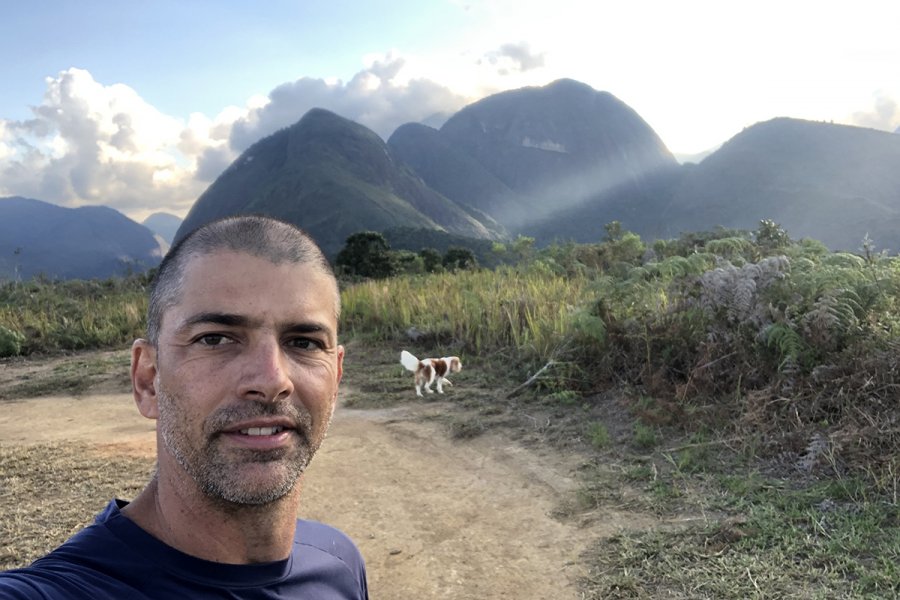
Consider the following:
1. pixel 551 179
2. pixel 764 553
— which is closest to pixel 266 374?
pixel 764 553

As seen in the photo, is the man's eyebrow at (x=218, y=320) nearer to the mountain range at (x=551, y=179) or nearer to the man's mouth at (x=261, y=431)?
the man's mouth at (x=261, y=431)

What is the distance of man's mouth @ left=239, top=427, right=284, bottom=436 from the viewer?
44.9 inches

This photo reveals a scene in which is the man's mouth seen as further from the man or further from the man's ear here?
the man's ear

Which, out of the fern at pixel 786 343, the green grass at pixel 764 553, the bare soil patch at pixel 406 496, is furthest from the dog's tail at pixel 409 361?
the green grass at pixel 764 553

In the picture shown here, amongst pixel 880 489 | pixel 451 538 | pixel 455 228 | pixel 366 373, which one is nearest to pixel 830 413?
pixel 880 489

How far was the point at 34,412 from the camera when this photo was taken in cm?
641

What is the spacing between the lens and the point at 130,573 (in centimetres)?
107

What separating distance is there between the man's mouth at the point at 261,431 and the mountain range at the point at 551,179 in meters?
23.2

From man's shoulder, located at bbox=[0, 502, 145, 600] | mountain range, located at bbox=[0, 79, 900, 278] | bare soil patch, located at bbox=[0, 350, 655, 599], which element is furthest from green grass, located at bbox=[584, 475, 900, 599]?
mountain range, located at bbox=[0, 79, 900, 278]

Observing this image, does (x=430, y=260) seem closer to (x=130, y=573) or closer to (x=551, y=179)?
(x=130, y=573)

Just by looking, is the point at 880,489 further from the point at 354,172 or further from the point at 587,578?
the point at 354,172

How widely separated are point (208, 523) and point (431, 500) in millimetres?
2869

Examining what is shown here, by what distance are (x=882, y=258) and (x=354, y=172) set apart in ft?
409

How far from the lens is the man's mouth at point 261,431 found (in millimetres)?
1142
